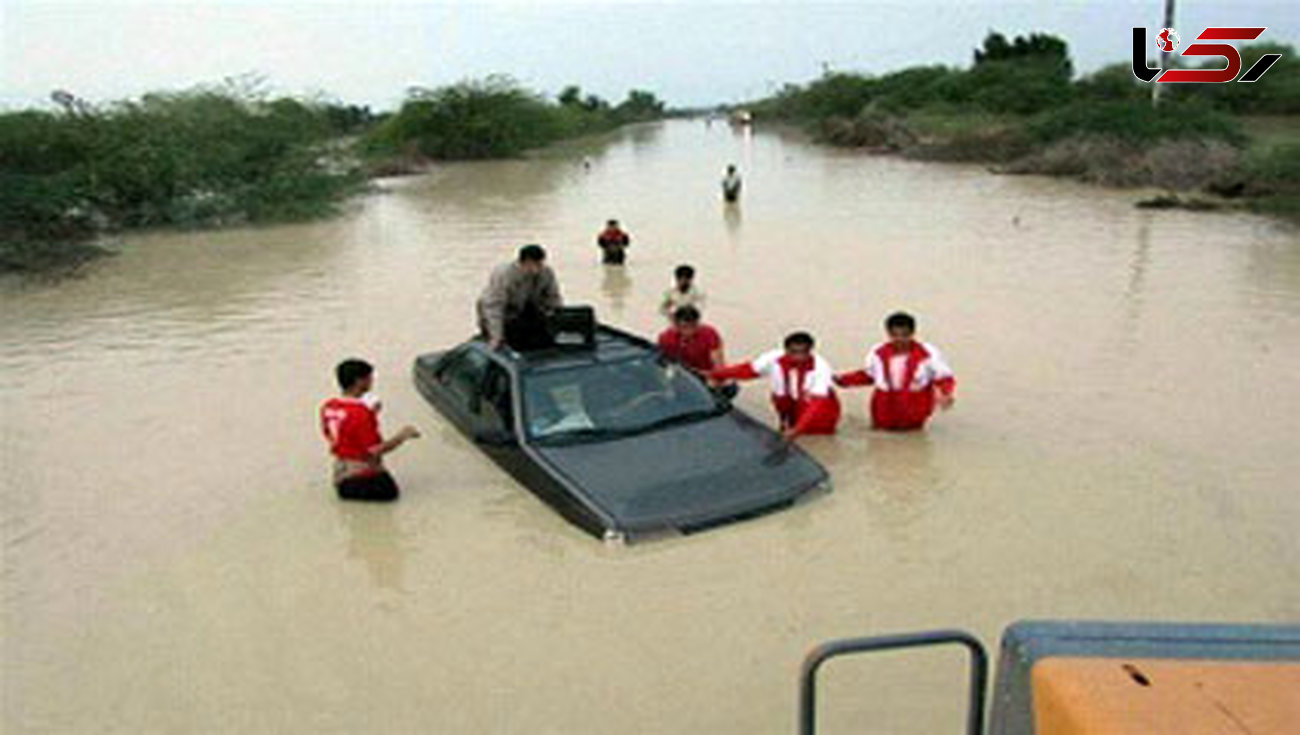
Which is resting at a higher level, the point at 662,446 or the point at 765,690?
the point at 662,446

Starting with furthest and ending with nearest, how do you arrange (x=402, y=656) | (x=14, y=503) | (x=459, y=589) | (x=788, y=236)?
1. (x=788, y=236)
2. (x=14, y=503)
3. (x=459, y=589)
4. (x=402, y=656)

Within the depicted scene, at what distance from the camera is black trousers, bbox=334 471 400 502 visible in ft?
25.2

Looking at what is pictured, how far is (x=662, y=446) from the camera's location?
284 inches

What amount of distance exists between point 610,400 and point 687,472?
951 millimetres

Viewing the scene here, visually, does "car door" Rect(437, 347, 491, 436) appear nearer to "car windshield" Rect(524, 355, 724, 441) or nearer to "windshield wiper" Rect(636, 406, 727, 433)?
"car windshield" Rect(524, 355, 724, 441)

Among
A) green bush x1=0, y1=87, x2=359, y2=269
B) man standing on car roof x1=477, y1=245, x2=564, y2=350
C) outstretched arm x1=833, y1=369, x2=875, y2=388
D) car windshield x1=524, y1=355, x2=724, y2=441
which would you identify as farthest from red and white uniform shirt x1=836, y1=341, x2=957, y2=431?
green bush x1=0, y1=87, x2=359, y2=269

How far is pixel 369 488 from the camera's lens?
25.3ft

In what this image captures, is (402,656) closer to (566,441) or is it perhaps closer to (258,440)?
(566,441)

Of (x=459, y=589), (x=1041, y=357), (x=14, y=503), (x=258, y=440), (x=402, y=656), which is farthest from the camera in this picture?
(x=1041, y=357)

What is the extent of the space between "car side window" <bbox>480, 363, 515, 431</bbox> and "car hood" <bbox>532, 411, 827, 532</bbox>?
1.62 feet

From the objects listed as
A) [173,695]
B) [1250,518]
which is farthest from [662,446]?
[1250,518]

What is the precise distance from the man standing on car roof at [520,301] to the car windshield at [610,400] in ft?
3.87

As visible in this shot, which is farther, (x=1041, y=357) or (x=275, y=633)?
(x=1041, y=357)

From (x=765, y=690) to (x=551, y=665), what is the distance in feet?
3.61
